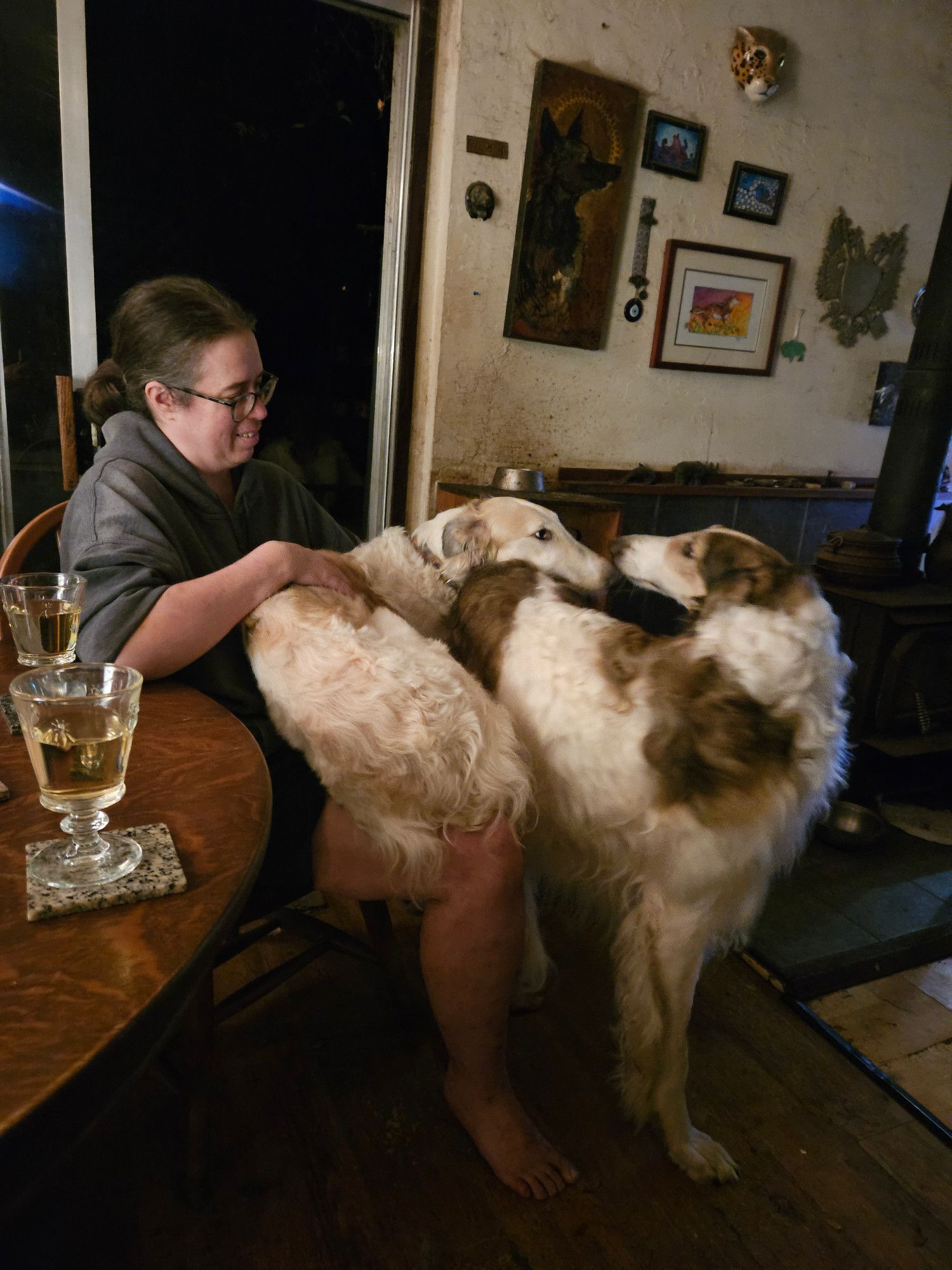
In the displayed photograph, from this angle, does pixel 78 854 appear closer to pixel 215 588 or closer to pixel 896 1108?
pixel 215 588

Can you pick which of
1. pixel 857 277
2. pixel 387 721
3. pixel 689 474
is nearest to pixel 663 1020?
pixel 387 721

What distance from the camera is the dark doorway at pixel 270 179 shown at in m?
2.51

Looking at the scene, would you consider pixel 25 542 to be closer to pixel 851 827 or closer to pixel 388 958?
pixel 388 958

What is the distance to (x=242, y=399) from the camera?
1.43 meters

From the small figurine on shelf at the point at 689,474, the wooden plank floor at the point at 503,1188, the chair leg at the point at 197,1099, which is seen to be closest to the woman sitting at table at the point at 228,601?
the wooden plank floor at the point at 503,1188

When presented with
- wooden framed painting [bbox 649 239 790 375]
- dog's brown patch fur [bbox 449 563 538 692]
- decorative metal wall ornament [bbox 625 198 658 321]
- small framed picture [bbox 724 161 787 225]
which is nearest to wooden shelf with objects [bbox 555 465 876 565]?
wooden framed painting [bbox 649 239 790 375]

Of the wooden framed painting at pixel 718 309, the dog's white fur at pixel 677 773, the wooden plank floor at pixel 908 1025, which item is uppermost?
the wooden framed painting at pixel 718 309

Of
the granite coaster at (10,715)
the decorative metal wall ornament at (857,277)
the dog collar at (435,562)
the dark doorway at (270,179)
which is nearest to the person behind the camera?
the granite coaster at (10,715)

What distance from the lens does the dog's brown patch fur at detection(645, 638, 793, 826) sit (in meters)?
1.20

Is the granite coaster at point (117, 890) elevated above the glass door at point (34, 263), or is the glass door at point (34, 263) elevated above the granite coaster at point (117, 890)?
the glass door at point (34, 263)

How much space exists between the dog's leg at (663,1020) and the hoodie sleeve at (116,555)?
0.94m

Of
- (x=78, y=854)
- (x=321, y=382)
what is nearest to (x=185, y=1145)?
(x=78, y=854)

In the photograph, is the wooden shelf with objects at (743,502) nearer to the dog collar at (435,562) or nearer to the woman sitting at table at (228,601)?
the dog collar at (435,562)

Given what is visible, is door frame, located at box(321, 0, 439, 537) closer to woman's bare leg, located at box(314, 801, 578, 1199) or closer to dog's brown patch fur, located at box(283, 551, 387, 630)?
dog's brown patch fur, located at box(283, 551, 387, 630)
